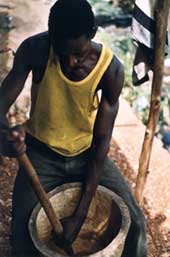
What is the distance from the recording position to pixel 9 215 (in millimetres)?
3943

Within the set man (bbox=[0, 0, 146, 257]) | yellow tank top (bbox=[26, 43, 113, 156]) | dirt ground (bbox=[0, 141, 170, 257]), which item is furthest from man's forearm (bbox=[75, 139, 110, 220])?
dirt ground (bbox=[0, 141, 170, 257])

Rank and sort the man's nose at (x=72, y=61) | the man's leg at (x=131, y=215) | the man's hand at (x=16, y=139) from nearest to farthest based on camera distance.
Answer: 1. the man's hand at (x=16, y=139)
2. the man's nose at (x=72, y=61)
3. the man's leg at (x=131, y=215)

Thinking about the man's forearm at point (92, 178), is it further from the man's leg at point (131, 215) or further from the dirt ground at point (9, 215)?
the dirt ground at point (9, 215)

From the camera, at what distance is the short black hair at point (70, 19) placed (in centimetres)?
263

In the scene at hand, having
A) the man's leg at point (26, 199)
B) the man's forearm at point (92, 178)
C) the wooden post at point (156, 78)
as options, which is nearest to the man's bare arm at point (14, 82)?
the man's leg at point (26, 199)

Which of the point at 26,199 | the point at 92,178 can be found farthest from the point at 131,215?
the point at 26,199

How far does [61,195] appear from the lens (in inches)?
123

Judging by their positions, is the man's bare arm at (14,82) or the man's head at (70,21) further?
the man's bare arm at (14,82)

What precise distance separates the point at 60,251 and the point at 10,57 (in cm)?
234

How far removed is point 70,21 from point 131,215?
105 centimetres

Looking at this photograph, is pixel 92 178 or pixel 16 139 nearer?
pixel 16 139

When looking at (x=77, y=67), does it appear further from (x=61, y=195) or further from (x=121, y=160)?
(x=121, y=160)

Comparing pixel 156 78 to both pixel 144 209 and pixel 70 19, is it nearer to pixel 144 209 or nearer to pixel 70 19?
pixel 70 19

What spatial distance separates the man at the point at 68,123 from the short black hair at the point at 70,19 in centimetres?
8
